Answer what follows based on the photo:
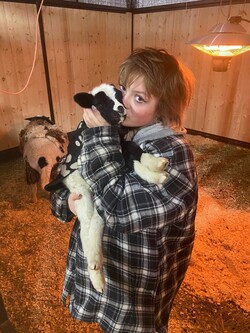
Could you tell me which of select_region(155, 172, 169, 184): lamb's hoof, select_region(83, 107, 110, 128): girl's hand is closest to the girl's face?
select_region(83, 107, 110, 128): girl's hand

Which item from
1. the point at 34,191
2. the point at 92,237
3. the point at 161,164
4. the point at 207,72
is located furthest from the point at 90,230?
the point at 207,72

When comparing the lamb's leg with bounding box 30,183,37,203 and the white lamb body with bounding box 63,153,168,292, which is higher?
the white lamb body with bounding box 63,153,168,292

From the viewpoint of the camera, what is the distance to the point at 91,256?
86cm

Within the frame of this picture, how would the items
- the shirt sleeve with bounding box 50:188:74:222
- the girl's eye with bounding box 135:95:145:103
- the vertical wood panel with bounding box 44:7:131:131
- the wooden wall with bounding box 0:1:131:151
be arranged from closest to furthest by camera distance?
1. the girl's eye with bounding box 135:95:145:103
2. the shirt sleeve with bounding box 50:188:74:222
3. the wooden wall with bounding box 0:1:131:151
4. the vertical wood panel with bounding box 44:7:131:131

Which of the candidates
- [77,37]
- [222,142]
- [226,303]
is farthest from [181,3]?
[226,303]

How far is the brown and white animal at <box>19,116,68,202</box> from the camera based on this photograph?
2.57 m

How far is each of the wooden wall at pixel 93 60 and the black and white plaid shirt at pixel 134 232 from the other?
11.2 feet

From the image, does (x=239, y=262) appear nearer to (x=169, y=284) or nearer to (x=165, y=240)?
(x=169, y=284)

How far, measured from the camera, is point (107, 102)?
79cm

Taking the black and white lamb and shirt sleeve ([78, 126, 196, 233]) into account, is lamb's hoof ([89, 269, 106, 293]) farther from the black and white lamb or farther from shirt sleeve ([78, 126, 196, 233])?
shirt sleeve ([78, 126, 196, 233])

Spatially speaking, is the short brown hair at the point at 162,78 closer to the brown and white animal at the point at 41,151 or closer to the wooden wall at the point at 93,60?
the brown and white animal at the point at 41,151

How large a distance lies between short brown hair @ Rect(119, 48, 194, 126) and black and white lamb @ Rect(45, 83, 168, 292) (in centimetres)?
10

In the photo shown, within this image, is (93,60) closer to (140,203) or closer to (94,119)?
(94,119)

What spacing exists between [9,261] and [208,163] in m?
3.01
